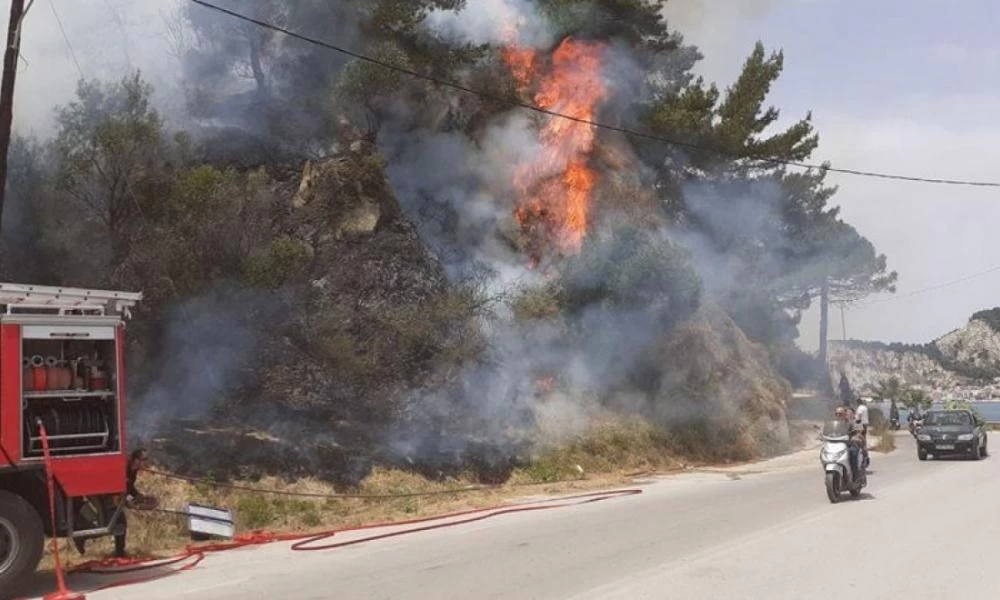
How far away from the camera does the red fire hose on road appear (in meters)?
9.80

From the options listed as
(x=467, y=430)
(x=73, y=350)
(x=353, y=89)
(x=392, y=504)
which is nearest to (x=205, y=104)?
(x=353, y=89)

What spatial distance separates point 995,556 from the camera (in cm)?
906

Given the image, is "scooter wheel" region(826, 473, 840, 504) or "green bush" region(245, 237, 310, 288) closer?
"scooter wheel" region(826, 473, 840, 504)

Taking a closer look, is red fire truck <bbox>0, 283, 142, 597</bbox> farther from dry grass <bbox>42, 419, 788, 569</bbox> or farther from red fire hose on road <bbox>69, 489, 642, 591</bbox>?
dry grass <bbox>42, 419, 788, 569</bbox>

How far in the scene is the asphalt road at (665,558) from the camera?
7836 millimetres

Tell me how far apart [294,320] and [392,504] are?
5.09m

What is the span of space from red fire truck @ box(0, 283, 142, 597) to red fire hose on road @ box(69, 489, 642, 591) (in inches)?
33.4

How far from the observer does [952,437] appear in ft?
74.2

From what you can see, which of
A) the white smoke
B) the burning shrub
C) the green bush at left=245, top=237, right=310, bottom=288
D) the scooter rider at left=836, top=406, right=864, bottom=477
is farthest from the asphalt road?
the white smoke

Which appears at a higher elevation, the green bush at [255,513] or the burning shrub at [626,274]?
the burning shrub at [626,274]

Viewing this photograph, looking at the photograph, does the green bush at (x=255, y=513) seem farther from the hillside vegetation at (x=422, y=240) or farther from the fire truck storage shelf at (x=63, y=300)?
the fire truck storage shelf at (x=63, y=300)

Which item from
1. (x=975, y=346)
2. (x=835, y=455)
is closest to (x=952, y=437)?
(x=835, y=455)

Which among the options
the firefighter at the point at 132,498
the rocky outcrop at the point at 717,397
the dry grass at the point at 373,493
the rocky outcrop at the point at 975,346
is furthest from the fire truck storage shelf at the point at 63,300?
the rocky outcrop at the point at 975,346

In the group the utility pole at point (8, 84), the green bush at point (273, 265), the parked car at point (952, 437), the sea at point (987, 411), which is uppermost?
the utility pole at point (8, 84)
